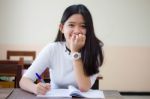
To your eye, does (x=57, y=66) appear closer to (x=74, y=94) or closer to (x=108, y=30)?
(x=74, y=94)

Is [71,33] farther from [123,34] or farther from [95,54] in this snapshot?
[123,34]

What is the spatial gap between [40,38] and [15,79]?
3396mm

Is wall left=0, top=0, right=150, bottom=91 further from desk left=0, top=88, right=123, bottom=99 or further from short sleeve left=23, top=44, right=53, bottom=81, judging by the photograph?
desk left=0, top=88, right=123, bottom=99

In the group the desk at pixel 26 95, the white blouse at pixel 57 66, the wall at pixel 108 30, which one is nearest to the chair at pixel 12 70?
the white blouse at pixel 57 66

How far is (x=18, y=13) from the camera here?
210 inches

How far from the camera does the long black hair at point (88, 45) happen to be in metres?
1.68

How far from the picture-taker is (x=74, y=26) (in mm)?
1665

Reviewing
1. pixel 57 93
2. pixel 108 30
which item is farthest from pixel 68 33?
pixel 108 30

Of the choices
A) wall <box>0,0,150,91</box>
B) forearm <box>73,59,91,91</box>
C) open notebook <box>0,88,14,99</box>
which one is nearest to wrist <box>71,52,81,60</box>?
forearm <box>73,59,91,91</box>

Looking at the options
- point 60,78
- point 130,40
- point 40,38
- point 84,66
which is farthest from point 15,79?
point 130,40

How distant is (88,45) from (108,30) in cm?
372

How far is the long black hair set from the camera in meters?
1.68

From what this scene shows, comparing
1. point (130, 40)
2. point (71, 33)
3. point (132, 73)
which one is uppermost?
point (71, 33)

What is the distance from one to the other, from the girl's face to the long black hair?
0.02m
